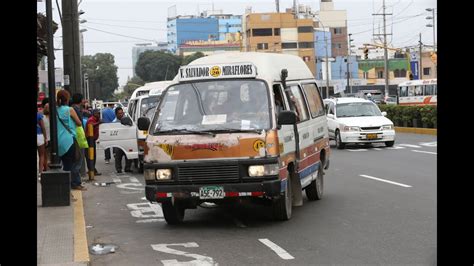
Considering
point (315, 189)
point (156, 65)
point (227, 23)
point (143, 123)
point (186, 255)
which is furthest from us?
point (227, 23)

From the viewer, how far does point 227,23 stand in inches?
6029

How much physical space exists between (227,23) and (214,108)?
5687 inches

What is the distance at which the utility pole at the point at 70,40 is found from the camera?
1709cm

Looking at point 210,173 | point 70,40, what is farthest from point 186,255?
point 70,40

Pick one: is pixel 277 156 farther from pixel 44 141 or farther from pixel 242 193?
pixel 44 141

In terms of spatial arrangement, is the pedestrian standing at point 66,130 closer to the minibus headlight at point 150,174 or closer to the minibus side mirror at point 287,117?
the minibus headlight at point 150,174

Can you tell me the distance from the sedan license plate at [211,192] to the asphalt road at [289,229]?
0.52 metres

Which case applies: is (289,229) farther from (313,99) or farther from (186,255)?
(313,99)

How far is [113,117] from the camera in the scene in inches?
786

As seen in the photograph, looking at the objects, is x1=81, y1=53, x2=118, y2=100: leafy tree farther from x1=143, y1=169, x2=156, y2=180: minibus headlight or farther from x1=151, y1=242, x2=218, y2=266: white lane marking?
x1=151, y1=242, x2=218, y2=266: white lane marking

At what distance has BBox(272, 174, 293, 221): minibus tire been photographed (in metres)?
10.4

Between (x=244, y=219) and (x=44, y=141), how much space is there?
20.1 feet
